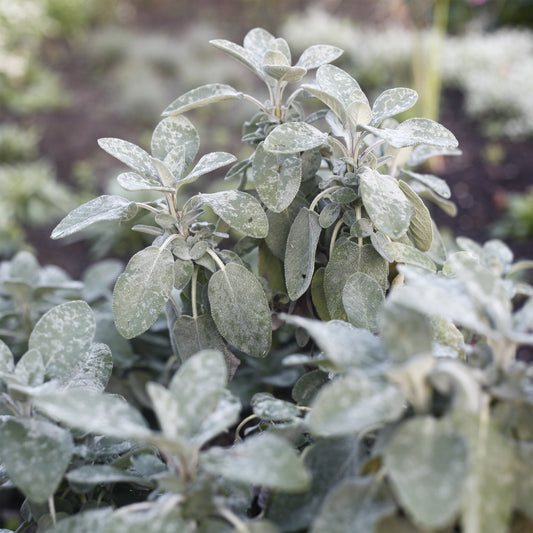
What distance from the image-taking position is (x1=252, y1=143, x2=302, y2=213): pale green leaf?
0.85 meters

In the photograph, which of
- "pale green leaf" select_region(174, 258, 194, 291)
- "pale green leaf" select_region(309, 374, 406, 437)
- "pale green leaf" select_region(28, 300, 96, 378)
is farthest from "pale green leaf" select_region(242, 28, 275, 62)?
"pale green leaf" select_region(309, 374, 406, 437)

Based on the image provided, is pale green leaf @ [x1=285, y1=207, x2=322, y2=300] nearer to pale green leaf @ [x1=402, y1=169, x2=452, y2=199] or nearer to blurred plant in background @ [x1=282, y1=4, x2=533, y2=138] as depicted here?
pale green leaf @ [x1=402, y1=169, x2=452, y2=199]

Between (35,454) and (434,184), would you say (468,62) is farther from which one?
(35,454)

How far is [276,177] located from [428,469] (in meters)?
0.51

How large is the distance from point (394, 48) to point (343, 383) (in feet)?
16.4

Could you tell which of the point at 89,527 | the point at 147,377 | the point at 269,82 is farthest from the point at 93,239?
the point at 89,527

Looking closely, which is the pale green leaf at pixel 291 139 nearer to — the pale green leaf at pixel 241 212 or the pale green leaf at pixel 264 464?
the pale green leaf at pixel 241 212

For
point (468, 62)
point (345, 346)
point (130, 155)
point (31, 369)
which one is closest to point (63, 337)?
point (31, 369)

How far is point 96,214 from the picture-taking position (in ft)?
2.75

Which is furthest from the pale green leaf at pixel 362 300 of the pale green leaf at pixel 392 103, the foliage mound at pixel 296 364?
the pale green leaf at pixel 392 103

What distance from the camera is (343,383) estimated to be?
54 centimetres

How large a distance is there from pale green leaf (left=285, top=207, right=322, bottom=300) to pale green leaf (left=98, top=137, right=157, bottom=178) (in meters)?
0.24

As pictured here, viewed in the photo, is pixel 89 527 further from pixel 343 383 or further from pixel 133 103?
pixel 133 103

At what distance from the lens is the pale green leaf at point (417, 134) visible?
0.75 metres
